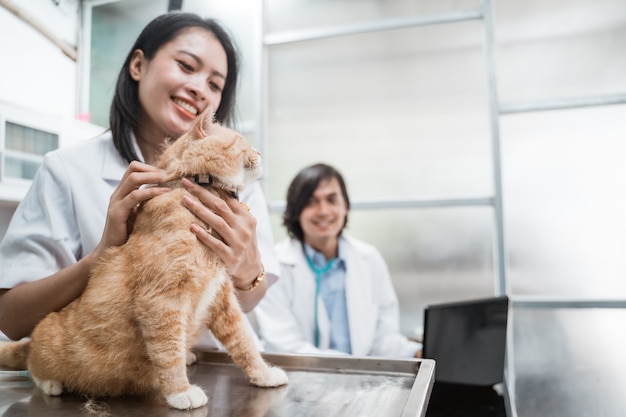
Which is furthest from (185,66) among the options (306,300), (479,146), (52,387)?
(479,146)

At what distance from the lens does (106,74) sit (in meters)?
1.20

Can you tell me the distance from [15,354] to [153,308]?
0.37 metres

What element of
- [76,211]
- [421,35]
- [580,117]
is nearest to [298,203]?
[421,35]

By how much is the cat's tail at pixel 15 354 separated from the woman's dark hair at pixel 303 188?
1.44 m

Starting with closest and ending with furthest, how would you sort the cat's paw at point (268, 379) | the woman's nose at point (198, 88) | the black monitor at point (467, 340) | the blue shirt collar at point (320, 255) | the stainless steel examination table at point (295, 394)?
the stainless steel examination table at point (295, 394) → the cat's paw at point (268, 379) → the woman's nose at point (198, 88) → the black monitor at point (467, 340) → the blue shirt collar at point (320, 255)

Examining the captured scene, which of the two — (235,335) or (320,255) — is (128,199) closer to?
(235,335)

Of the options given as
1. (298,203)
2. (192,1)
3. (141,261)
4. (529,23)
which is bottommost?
(141,261)

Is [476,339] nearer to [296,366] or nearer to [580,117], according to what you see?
[296,366]

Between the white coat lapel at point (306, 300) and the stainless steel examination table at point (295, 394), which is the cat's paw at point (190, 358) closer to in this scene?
the stainless steel examination table at point (295, 394)

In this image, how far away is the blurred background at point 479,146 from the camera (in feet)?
6.71

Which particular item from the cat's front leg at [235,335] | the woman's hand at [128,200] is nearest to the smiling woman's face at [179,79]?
the woman's hand at [128,200]

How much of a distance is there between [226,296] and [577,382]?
1.93 metres

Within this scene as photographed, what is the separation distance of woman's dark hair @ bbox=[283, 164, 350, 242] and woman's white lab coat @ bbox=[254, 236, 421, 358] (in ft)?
0.37

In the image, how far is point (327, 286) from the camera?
2.12m
